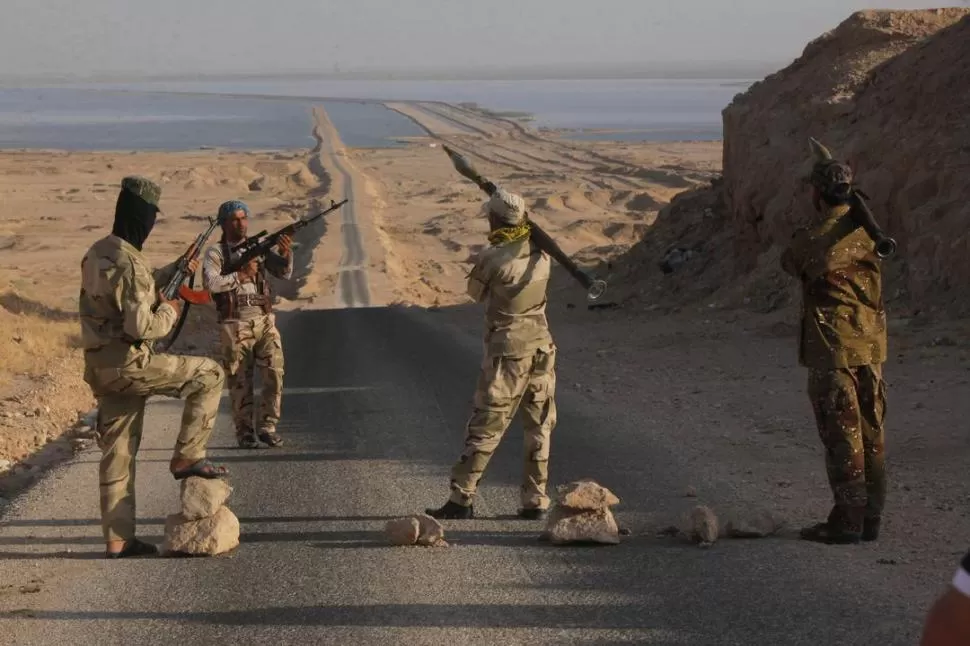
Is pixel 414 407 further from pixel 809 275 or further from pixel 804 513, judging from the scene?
pixel 809 275

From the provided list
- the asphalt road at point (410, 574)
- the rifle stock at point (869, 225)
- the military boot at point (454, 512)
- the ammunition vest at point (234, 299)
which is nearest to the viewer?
the asphalt road at point (410, 574)

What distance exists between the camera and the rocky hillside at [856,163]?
50.6 feet

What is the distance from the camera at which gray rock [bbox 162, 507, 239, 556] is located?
22.5ft

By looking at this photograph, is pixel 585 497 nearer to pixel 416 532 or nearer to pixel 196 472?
pixel 416 532

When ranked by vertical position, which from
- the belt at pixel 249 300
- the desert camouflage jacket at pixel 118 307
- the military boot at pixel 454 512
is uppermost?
the desert camouflage jacket at pixel 118 307

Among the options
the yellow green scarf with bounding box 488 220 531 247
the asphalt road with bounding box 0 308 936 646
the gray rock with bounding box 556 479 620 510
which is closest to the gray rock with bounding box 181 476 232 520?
the asphalt road with bounding box 0 308 936 646

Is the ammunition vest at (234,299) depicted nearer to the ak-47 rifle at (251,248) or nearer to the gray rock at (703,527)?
the ak-47 rifle at (251,248)

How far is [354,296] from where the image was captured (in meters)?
29.8

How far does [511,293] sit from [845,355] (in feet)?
6.10

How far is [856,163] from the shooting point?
1722cm

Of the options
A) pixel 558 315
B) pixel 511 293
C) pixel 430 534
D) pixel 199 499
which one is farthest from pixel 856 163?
pixel 199 499

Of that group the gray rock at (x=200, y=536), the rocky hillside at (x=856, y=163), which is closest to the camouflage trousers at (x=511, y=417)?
the gray rock at (x=200, y=536)

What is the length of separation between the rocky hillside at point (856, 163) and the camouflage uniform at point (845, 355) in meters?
8.05

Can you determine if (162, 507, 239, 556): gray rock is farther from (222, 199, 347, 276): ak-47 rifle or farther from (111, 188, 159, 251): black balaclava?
(222, 199, 347, 276): ak-47 rifle
